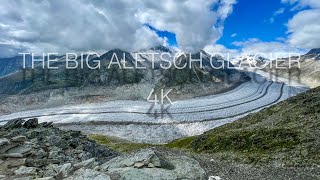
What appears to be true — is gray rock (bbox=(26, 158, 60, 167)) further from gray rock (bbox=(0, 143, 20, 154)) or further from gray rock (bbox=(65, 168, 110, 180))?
gray rock (bbox=(65, 168, 110, 180))

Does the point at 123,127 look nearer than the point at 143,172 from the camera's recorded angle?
No

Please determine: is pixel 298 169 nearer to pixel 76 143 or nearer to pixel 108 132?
pixel 76 143

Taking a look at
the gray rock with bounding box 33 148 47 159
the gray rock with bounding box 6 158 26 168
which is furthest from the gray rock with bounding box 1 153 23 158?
the gray rock with bounding box 33 148 47 159

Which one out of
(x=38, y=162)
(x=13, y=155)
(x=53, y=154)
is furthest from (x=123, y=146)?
(x=38, y=162)

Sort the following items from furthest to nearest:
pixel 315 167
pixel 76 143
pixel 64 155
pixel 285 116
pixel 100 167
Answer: pixel 285 116 → pixel 76 143 → pixel 64 155 → pixel 315 167 → pixel 100 167

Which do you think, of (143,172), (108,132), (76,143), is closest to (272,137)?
(76,143)

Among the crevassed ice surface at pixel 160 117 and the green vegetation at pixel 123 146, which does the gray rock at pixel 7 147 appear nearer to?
the green vegetation at pixel 123 146
